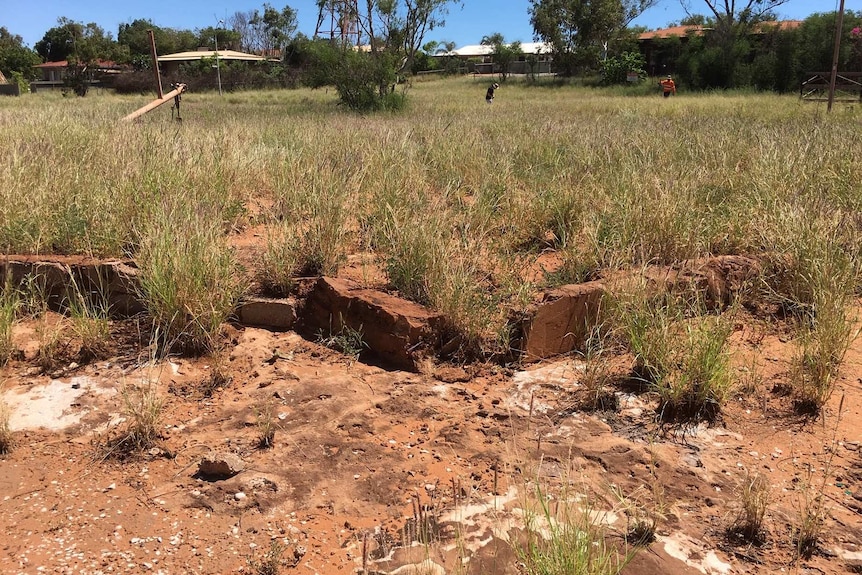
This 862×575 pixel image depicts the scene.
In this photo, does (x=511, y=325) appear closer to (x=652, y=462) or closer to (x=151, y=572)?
(x=652, y=462)

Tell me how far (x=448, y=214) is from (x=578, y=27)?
4031 centimetres

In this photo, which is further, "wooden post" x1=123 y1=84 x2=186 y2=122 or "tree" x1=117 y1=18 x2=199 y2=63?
"tree" x1=117 y1=18 x2=199 y2=63

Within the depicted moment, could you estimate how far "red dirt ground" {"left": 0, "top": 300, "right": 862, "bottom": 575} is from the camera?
211 centimetres

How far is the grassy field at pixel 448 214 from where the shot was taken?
11.7 ft

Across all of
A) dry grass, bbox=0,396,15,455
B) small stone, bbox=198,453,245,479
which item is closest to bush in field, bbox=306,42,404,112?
dry grass, bbox=0,396,15,455

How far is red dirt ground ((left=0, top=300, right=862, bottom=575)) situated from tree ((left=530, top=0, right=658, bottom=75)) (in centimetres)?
4056

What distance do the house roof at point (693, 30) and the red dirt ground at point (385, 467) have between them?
33.5 m

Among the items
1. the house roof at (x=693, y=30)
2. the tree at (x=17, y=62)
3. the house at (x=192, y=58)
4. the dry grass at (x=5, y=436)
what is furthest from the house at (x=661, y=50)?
the tree at (x=17, y=62)

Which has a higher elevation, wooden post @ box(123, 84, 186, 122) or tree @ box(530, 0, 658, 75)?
tree @ box(530, 0, 658, 75)

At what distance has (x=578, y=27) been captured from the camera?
132 ft

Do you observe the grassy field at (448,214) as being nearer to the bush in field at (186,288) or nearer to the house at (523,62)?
the bush in field at (186,288)

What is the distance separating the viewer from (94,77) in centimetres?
3847

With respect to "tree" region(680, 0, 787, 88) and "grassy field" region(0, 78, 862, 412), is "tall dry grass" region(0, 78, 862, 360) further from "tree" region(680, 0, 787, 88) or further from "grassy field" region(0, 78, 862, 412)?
"tree" region(680, 0, 787, 88)

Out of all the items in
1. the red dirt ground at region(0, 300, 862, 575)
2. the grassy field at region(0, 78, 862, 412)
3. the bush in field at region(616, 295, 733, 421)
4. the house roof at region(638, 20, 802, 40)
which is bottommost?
the red dirt ground at region(0, 300, 862, 575)
